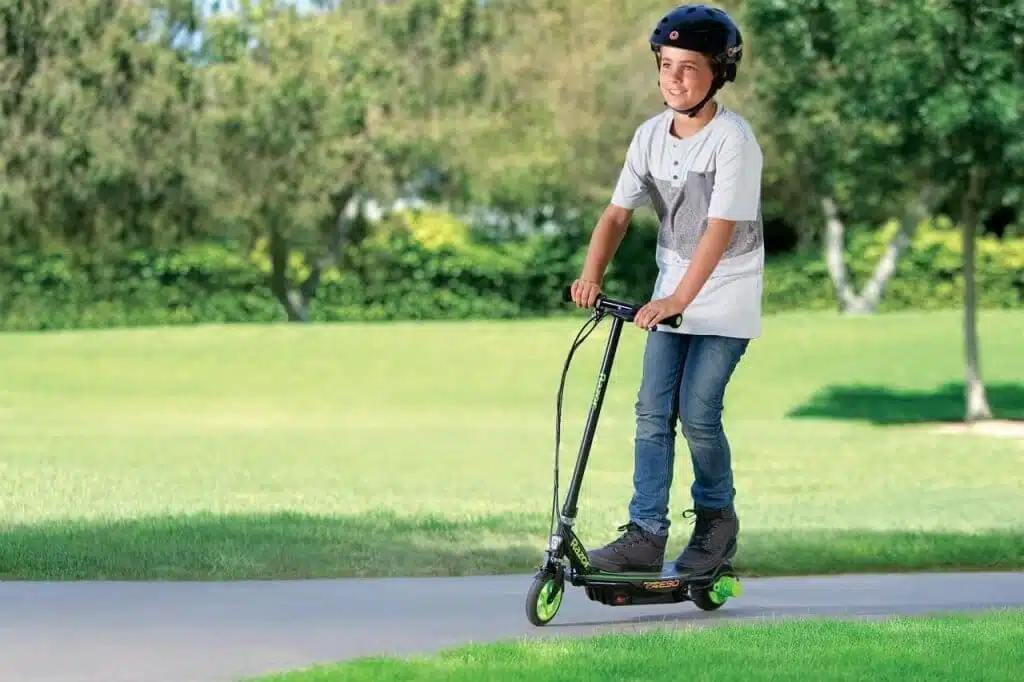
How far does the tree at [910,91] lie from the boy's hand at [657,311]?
14335 millimetres

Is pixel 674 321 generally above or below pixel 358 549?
above

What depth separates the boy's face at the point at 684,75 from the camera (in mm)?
7430

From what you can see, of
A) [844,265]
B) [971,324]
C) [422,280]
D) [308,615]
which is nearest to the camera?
[308,615]

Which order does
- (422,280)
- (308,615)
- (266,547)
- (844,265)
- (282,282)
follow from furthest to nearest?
(422,280)
(282,282)
(844,265)
(266,547)
(308,615)

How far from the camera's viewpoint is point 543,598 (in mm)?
7184

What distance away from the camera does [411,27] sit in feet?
144

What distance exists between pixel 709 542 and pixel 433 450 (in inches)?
481

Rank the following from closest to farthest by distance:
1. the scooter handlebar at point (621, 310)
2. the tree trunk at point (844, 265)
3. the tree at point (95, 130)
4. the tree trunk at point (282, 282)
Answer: the scooter handlebar at point (621, 310) < the tree at point (95, 130) < the tree trunk at point (844, 265) < the tree trunk at point (282, 282)

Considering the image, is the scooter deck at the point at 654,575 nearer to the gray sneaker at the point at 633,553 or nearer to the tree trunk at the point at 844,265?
the gray sneaker at the point at 633,553

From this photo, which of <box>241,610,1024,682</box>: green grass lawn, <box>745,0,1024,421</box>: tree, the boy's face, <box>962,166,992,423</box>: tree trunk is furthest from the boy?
<box>962,166,992,423</box>: tree trunk

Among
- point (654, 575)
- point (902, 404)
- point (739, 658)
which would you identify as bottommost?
point (902, 404)

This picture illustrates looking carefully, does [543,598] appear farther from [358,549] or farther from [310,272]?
[310,272]

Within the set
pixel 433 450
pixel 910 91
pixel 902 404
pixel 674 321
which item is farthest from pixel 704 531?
pixel 902 404

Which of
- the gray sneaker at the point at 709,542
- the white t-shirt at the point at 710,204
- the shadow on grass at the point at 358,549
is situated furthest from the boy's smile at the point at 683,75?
the shadow on grass at the point at 358,549
